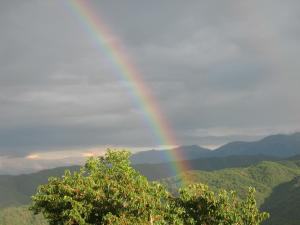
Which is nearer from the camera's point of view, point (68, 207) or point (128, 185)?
point (128, 185)

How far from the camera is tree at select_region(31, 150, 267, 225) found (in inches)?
2071

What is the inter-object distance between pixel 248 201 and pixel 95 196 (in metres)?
18.6

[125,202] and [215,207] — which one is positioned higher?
[125,202]

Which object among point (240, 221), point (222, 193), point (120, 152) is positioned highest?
point (120, 152)

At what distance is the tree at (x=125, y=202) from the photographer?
52594 millimetres

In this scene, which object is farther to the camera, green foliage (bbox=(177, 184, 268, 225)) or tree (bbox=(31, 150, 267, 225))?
green foliage (bbox=(177, 184, 268, 225))

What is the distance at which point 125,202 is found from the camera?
5312cm

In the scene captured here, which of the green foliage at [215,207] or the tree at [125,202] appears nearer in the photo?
the tree at [125,202]

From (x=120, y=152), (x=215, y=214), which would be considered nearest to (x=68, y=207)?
(x=120, y=152)

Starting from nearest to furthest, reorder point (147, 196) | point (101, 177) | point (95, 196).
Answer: point (147, 196) < point (95, 196) < point (101, 177)

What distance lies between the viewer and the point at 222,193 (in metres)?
55.4

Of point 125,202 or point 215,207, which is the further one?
point 215,207

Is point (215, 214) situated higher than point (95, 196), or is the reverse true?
point (95, 196)

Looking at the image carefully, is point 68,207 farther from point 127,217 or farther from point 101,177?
point 127,217
